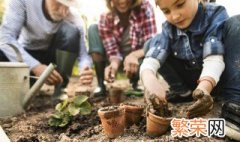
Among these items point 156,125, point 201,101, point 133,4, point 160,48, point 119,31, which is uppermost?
point 133,4

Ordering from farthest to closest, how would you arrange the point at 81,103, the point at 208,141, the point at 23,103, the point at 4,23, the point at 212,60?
the point at 4,23 → the point at 23,103 → the point at 81,103 → the point at 212,60 → the point at 208,141

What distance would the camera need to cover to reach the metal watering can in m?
2.38

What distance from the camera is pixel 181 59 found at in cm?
242

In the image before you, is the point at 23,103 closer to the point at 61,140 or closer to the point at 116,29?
the point at 61,140

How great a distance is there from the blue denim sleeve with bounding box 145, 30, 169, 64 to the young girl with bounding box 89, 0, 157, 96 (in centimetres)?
90

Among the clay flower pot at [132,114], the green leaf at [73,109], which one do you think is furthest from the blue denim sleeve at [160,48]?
the green leaf at [73,109]

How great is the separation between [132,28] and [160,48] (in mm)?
1090

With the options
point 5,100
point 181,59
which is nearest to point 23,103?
point 5,100

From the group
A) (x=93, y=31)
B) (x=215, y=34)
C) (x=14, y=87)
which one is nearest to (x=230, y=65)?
(x=215, y=34)

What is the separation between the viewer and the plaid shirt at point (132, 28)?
330cm

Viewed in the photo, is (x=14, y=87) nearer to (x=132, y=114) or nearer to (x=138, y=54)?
(x=132, y=114)

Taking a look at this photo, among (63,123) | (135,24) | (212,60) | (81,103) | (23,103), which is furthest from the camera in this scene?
(135,24)

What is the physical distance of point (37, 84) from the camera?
2.49 m

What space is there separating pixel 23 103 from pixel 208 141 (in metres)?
1.48
